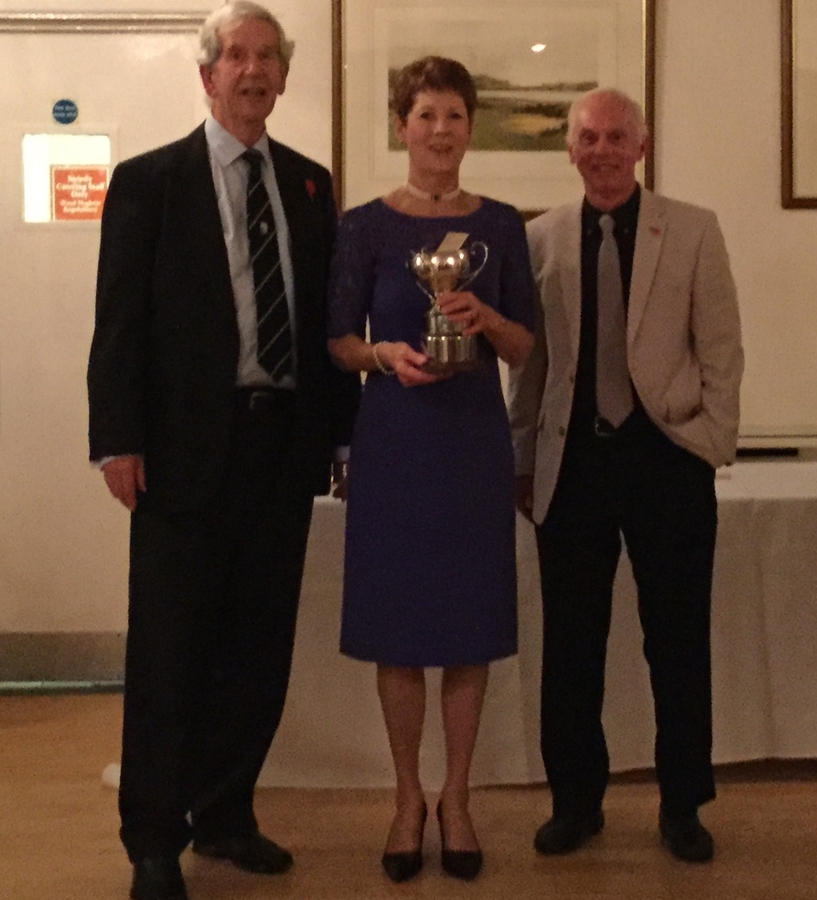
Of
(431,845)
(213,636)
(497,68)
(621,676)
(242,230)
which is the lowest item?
(431,845)

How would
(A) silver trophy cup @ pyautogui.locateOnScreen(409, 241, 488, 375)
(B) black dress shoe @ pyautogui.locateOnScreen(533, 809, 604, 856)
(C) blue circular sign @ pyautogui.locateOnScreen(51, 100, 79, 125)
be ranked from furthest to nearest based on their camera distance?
(C) blue circular sign @ pyautogui.locateOnScreen(51, 100, 79, 125) → (B) black dress shoe @ pyautogui.locateOnScreen(533, 809, 604, 856) → (A) silver trophy cup @ pyautogui.locateOnScreen(409, 241, 488, 375)

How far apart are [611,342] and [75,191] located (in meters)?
2.27

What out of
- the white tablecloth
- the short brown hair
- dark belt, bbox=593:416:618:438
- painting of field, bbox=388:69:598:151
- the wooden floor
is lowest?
the wooden floor

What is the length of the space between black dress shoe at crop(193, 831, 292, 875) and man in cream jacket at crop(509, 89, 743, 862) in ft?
1.63

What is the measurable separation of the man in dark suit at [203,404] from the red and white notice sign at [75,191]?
72.6 inches

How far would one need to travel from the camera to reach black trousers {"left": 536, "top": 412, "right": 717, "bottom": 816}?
214 cm

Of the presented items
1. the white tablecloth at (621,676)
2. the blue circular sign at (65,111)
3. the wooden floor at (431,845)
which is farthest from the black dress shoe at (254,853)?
the blue circular sign at (65,111)

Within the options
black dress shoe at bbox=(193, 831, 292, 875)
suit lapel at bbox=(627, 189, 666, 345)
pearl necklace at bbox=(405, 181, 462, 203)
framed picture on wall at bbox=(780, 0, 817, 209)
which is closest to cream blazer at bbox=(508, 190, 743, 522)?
suit lapel at bbox=(627, 189, 666, 345)

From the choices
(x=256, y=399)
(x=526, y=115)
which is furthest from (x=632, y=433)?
(x=526, y=115)

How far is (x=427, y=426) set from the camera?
2.05m

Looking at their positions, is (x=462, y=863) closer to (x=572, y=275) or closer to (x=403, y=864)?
(x=403, y=864)

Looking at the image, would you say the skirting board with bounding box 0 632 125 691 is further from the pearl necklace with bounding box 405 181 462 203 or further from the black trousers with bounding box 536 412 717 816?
the pearl necklace with bounding box 405 181 462 203

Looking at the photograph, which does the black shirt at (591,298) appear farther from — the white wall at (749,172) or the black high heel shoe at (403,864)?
the white wall at (749,172)

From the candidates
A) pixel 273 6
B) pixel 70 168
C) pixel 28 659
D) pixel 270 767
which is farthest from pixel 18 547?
pixel 273 6
